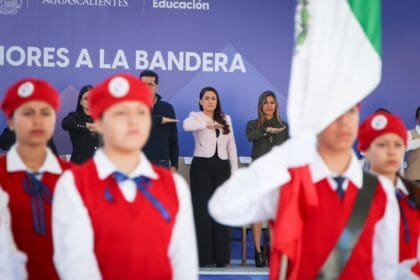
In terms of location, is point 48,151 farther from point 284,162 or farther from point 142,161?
point 284,162

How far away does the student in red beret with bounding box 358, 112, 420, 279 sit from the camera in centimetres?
479

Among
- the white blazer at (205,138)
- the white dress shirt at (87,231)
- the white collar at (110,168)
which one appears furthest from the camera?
the white blazer at (205,138)

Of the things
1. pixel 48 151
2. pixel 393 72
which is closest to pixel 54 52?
pixel 393 72

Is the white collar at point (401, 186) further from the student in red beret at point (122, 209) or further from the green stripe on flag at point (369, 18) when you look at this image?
the student in red beret at point (122, 209)

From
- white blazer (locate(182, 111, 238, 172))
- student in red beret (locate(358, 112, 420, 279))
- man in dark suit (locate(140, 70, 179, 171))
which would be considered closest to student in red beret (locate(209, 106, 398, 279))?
student in red beret (locate(358, 112, 420, 279))

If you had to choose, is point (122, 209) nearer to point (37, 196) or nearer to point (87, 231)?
point (87, 231)

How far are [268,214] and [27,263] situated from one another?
1.26 m

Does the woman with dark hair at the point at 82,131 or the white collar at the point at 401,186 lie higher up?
the woman with dark hair at the point at 82,131

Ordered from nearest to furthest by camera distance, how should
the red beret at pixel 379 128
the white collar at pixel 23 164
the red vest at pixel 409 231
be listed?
the white collar at pixel 23 164 → the red vest at pixel 409 231 → the red beret at pixel 379 128

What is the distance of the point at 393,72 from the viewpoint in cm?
1112

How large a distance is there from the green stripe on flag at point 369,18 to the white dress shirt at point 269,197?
1.90 ft

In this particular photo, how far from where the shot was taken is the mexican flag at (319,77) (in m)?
3.69

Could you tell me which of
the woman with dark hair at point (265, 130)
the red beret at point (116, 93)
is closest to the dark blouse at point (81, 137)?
the woman with dark hair at point (265, 130)

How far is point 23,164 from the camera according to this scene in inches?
180
